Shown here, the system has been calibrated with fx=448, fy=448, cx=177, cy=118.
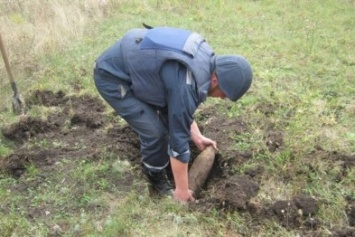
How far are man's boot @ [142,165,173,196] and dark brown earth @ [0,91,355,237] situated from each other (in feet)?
0.56

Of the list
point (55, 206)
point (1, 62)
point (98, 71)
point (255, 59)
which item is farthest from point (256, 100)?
point (1, 62)

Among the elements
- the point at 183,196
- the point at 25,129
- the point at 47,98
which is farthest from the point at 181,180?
the point at 47,98

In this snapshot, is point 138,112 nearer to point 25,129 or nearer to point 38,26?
point 25,129

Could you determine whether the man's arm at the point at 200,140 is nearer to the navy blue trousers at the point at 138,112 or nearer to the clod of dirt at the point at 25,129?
the navy blue trousers at the point at 138,112

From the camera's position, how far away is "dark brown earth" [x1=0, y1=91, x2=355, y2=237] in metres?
3.25

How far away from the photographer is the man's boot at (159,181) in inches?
145

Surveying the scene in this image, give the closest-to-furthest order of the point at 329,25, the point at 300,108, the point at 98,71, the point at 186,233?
the point at 186,233
the point at 98,71
the point at 300,108
the point at 329,25

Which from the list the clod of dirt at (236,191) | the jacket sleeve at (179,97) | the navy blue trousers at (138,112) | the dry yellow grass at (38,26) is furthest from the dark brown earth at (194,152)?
the dry yellow grass at (38,26)

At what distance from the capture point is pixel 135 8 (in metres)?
8.12

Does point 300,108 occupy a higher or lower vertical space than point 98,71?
lower

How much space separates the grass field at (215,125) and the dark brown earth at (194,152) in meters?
0.02

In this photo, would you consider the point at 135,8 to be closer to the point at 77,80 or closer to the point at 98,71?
the point at 77,80

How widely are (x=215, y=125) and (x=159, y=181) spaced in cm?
100

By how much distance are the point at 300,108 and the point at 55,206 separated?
263 centimetres
